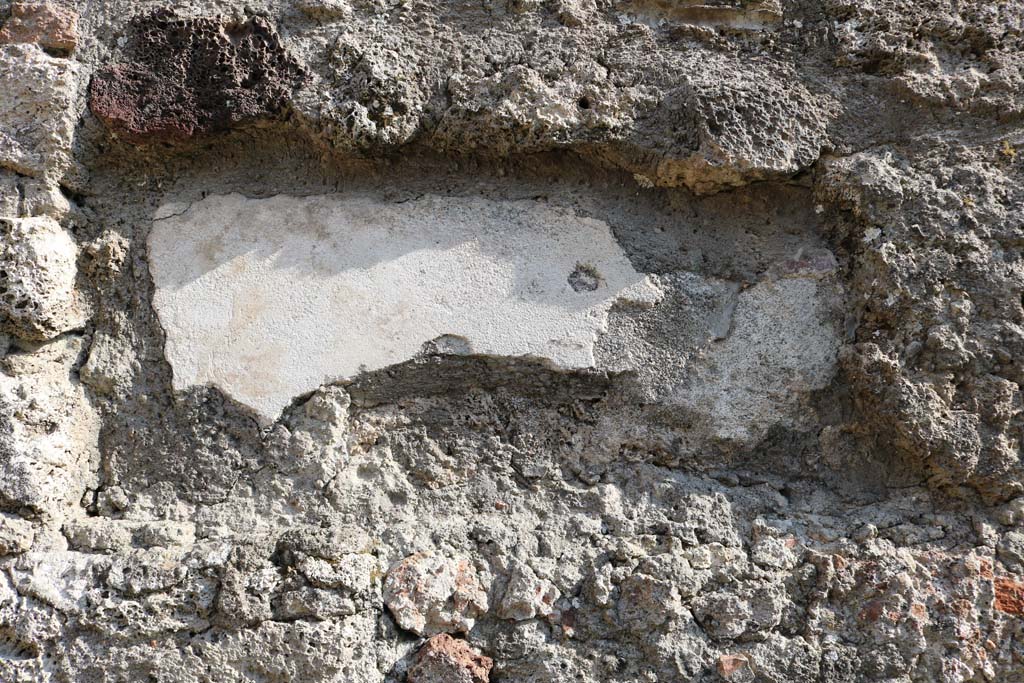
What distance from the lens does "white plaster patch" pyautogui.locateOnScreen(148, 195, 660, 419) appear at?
1.58 meters

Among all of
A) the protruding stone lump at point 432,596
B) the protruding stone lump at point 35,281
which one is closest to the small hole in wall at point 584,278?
the protruding stone lump at point 432,596

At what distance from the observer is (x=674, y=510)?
5.17 ft

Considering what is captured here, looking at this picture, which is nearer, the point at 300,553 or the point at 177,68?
the point at 300,553

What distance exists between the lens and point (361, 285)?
63.6 inches

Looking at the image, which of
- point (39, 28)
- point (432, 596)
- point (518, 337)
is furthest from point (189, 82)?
point (432, 596)

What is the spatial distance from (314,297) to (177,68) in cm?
48

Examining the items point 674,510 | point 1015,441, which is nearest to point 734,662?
point 674,510

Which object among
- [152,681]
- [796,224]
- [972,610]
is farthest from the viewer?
[796,224]

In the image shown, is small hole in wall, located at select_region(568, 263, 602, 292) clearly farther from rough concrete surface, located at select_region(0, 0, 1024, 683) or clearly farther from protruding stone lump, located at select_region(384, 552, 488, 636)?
protruding stone lump, located at select_region(384, 552, 488, 636)

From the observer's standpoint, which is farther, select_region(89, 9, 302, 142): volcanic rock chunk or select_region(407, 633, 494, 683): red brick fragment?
select_region(89, 9, 302, 142): volcanic rock chunk

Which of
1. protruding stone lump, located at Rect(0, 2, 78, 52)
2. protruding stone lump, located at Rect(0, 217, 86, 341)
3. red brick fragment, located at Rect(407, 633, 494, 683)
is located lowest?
red brick fragment, located at Rect(407, 633, 494, 683)

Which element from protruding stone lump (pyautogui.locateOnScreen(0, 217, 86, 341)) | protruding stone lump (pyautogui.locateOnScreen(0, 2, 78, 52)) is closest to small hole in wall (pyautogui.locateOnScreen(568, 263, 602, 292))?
protruding stone lump (pyautogui.locateOnScreen(0, 217, 86, 341))

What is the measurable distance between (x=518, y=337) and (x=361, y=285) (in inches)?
11.6

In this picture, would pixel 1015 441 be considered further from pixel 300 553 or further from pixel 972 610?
pixel 300 553
